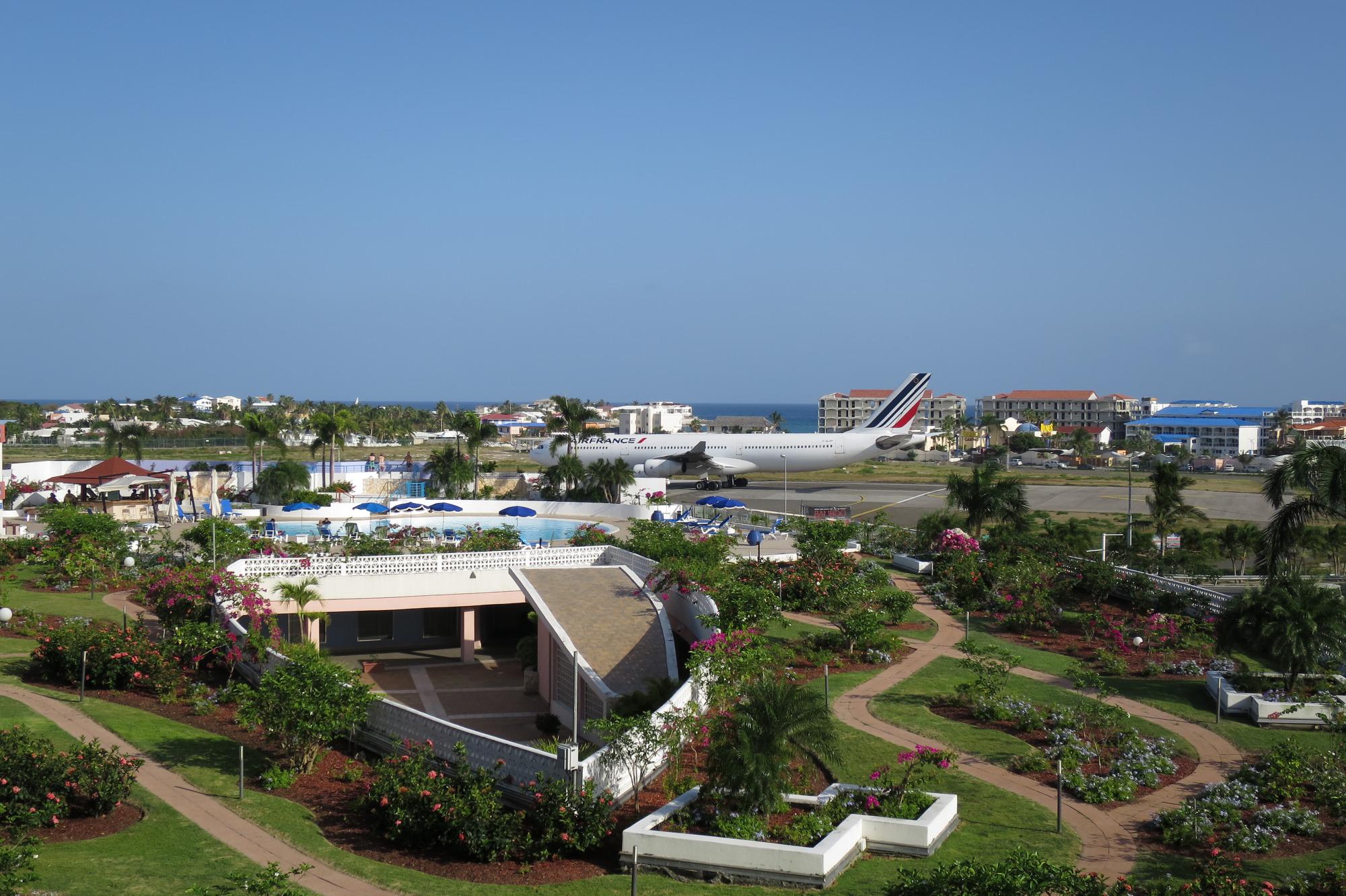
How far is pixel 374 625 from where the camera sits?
3148 cm

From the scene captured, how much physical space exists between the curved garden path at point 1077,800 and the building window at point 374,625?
15.0m

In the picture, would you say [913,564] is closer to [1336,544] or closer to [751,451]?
[1336,544]

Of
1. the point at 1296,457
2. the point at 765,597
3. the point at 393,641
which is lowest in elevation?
the point at 393,641

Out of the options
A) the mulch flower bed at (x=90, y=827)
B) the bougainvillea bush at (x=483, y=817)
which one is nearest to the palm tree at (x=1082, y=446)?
the bougainvillea bush at (x=483, y=817)

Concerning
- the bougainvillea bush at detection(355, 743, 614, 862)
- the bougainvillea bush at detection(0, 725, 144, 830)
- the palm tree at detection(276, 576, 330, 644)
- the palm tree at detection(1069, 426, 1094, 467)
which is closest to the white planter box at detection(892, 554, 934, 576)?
the palm tree at detection(276, 576, 330, 644)

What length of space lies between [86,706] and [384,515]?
23380mm

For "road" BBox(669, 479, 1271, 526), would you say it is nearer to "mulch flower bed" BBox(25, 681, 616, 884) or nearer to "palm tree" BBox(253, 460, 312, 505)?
"palm tree" BBox(253, 460, 312, 505)

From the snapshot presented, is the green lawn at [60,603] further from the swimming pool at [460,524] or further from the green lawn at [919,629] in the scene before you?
the green lawn at [919,629]

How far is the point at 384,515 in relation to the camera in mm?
44281

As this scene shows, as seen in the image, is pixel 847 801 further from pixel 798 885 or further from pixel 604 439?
pixel 604 439

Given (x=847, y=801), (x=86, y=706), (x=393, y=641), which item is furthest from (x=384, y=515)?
(x=847, y=801)

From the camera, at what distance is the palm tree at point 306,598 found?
26453 mm

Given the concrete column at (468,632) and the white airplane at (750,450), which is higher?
the white airplane at (750,450)

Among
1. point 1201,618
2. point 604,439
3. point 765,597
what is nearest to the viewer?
point 765,597
